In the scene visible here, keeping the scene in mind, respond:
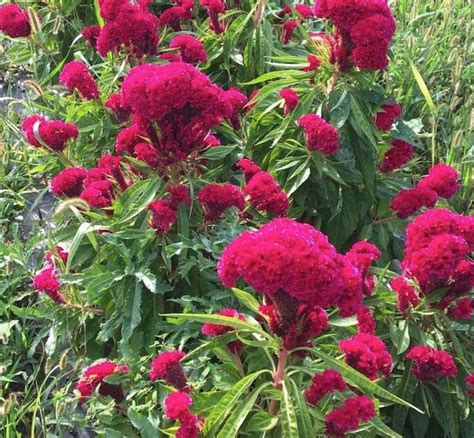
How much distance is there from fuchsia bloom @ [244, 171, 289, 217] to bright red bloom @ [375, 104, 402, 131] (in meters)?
0.55

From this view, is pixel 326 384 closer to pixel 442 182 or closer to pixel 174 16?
pixel 442 182

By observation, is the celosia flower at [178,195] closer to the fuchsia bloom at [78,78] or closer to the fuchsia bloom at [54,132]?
the fuchsia bloom at [54,132]

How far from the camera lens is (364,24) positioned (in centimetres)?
239

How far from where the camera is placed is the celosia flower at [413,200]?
8.23ft

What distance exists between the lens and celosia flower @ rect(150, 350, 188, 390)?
1.90 meters

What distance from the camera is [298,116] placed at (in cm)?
275

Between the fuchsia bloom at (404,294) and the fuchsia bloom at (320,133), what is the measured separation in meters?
0.55

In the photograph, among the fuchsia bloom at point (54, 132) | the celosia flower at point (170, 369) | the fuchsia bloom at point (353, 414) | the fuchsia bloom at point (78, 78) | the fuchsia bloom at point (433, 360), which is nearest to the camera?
the fuchsia bloom at point (353, 414)

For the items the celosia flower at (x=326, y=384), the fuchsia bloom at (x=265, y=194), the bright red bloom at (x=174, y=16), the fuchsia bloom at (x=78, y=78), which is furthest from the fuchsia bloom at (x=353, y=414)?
the bright red bloom at (x=174, y=16)

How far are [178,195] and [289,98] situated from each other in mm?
585

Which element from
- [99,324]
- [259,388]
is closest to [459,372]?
[259,388]

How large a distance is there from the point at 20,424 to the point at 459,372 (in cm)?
157

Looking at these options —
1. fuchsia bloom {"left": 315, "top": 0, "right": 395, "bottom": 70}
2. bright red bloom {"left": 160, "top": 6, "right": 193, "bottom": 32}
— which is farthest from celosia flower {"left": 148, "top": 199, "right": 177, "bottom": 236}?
bright red bloom {"left": 160, "top": 6, "right": 193, "bottom": 32}

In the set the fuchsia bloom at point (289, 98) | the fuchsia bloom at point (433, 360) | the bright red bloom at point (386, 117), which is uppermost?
the fuchsia bloom at point (289, 98)
